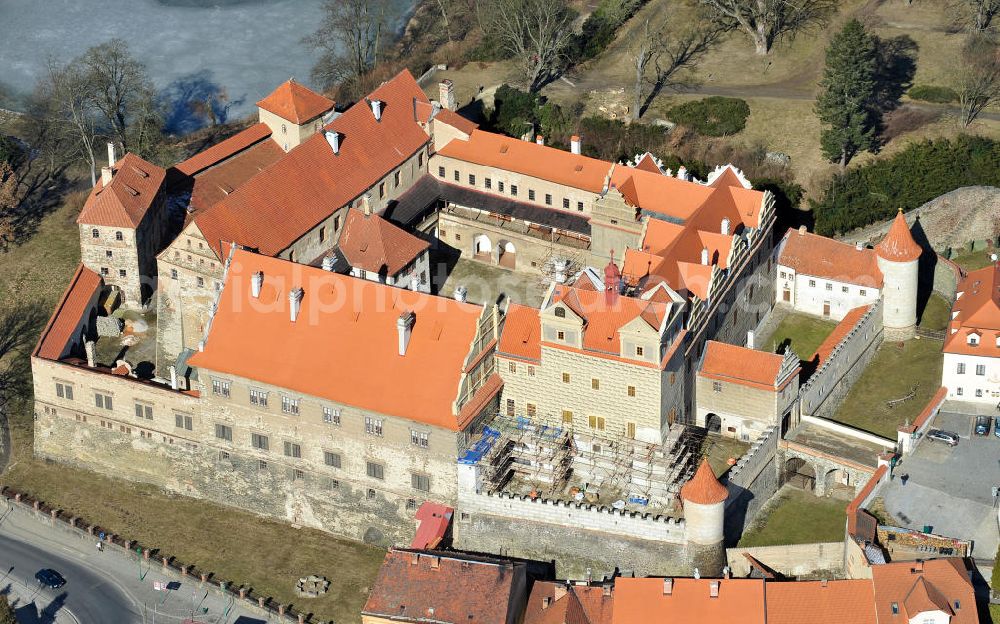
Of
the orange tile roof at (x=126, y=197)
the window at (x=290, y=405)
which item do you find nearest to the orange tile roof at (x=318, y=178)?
the orange tile roof at (x=126, y=197)

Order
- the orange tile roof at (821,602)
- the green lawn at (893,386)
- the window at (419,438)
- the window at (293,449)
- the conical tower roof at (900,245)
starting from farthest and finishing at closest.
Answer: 1. the conical tower roof at (900,245)
2. the green lawn at (893,386)
3. the window at (293,449)
4. the window at (419,438)
5. the orange tile roof at (821,602)

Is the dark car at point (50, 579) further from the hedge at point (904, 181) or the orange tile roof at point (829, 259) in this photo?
the hedge at point (904, 181)

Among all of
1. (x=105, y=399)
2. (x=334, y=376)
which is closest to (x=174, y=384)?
(x=105, y=399)

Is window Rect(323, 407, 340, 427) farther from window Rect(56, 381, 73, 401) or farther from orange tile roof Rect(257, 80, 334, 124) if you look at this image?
orange tile roof Rect(257, 80, 334, 124)

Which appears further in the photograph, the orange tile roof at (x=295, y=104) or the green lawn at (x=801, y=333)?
the orange tile roof at (x=295, y=104)

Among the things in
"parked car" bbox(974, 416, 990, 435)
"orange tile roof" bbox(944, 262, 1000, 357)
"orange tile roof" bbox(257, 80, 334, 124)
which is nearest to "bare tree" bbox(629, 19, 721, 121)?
"orange tile roof" bbox(257, 80, 334, 124)
